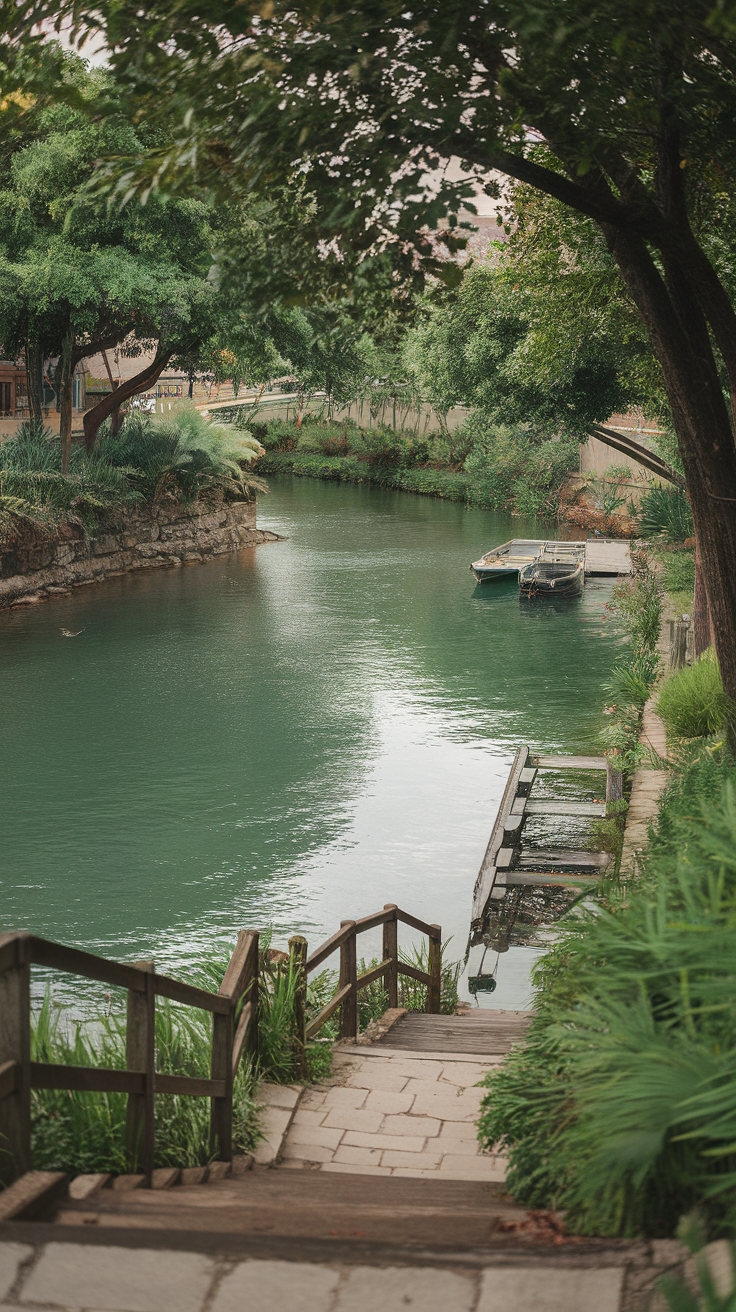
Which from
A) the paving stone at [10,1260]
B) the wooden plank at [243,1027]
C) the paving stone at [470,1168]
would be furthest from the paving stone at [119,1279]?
the wooden plank at [243,1027]

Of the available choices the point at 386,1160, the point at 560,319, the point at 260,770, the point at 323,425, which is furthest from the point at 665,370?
the point at 323,425

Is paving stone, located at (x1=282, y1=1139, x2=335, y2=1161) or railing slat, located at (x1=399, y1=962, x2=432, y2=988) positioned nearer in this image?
paving stone, located at (x1=282, y1=1139, x2=335, y2=1161)

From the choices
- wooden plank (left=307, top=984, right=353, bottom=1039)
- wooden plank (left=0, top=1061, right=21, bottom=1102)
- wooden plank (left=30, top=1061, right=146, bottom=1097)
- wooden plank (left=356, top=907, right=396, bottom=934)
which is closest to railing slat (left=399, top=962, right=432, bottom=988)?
wooden plank (left=356, top=907, right=396, bottom=934)

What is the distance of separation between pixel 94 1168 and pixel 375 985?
5.07m

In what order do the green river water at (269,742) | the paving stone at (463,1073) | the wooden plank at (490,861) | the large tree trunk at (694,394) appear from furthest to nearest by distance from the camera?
the green river water at (269,742) < the wooden plank at (490,861) < the large tree trunk at (694,394) < the paving stone at (463,1073)

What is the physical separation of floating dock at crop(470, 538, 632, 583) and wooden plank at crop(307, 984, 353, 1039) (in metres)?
22.5

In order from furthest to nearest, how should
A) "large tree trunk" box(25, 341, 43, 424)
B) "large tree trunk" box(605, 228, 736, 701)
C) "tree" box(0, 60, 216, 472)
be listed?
"large tree trunk" box(25, 341, 43, 424) → "tree" box(0, 60, 216, 472) → "large tree trunk" box(605, 228, 736, 701)

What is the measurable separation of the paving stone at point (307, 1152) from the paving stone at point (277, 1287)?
241 cm

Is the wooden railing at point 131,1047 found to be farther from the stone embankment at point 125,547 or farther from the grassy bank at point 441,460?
the grassy bank at point 441,460

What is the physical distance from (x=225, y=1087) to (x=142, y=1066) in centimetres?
80

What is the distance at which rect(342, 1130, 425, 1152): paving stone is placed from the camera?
16.2ft

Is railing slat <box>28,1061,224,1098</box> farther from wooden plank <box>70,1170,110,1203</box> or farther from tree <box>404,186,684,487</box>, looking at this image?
tree <box>404,186,684,487</box>

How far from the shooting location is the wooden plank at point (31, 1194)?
268cm

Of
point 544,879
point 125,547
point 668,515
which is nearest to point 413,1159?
point 544,879
